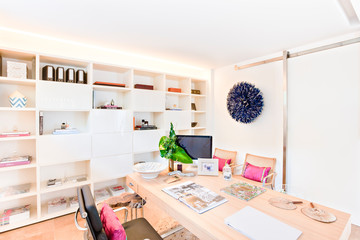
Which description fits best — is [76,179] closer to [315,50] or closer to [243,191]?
[243,191]

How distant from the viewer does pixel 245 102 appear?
10.8ft

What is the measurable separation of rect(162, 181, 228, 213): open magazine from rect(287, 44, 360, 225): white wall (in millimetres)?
1987

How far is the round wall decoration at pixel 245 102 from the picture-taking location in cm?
318

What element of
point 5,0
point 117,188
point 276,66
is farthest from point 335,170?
point 5,0

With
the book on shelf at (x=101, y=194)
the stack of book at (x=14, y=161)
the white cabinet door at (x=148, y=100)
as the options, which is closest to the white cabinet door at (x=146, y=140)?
the white cabinet door at (x=148, y=100)

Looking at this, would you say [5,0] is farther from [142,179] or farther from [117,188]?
[117,188]

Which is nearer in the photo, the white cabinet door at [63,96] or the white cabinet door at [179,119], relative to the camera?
the white cabinet door at [63,96]

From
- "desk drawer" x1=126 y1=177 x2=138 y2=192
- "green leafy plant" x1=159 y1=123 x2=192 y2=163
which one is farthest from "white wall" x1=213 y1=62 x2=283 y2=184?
"desk drawer" x1=126 y1=177 x2=138 y2=192

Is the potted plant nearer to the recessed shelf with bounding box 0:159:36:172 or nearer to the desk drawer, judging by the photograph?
the desk drawer

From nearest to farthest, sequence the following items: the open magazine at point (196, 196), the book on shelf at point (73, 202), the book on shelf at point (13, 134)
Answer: the open magazine at point (196, 196)
the book on shelf at point (13, 134)
the book on shelf at point (73, 202)

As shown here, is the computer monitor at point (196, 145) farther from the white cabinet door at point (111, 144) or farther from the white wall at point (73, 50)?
the white wall at point (73, 50)

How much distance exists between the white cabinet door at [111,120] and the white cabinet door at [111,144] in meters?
0.08

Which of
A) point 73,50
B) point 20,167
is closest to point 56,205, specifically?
point 20,167

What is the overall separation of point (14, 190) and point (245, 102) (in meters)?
3.71
